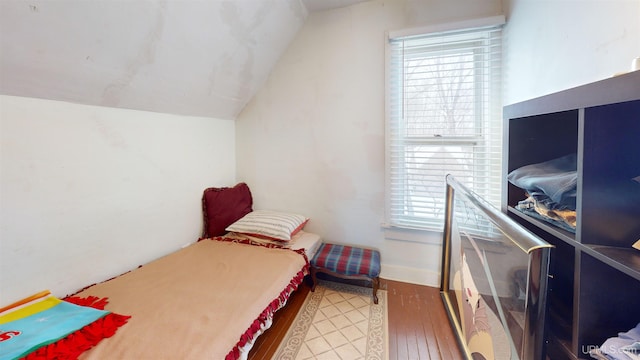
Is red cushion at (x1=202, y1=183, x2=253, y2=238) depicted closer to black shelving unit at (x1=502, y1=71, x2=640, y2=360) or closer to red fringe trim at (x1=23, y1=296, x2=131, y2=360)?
red fringe trim at (x1=23, y1=296, x2=131, y2=360)

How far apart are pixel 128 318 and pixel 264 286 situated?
27.3 inches

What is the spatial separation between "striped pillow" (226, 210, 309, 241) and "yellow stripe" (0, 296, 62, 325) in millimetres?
1177

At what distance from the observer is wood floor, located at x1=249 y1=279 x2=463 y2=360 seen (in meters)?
1.54

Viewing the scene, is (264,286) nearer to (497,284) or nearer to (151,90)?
(497,284)

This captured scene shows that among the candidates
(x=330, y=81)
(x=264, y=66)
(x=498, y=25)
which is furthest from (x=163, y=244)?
(x=498, y=25)

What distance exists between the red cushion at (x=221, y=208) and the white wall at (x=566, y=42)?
2399 millimetres

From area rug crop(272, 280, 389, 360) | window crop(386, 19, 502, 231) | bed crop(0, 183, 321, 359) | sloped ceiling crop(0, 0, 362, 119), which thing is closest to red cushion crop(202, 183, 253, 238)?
bed crop(0, 183, 321, 359)

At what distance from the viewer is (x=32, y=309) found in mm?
1265

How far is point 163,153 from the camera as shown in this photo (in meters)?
2.04

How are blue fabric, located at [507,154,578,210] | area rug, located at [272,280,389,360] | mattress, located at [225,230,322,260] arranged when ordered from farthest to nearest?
mattress, located at [225,230,322,260], area rug, located at [272,280,389,360], blue fabric, located at [507,154,578,210]

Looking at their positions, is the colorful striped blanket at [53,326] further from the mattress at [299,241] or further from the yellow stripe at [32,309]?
the mattress at [299,241]

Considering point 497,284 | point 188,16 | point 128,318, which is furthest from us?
point 188,16

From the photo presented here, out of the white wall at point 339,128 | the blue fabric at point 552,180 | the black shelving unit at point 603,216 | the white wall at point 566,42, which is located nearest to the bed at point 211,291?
the white wall at point 339,128

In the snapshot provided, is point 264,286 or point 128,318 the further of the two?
point 264,286
